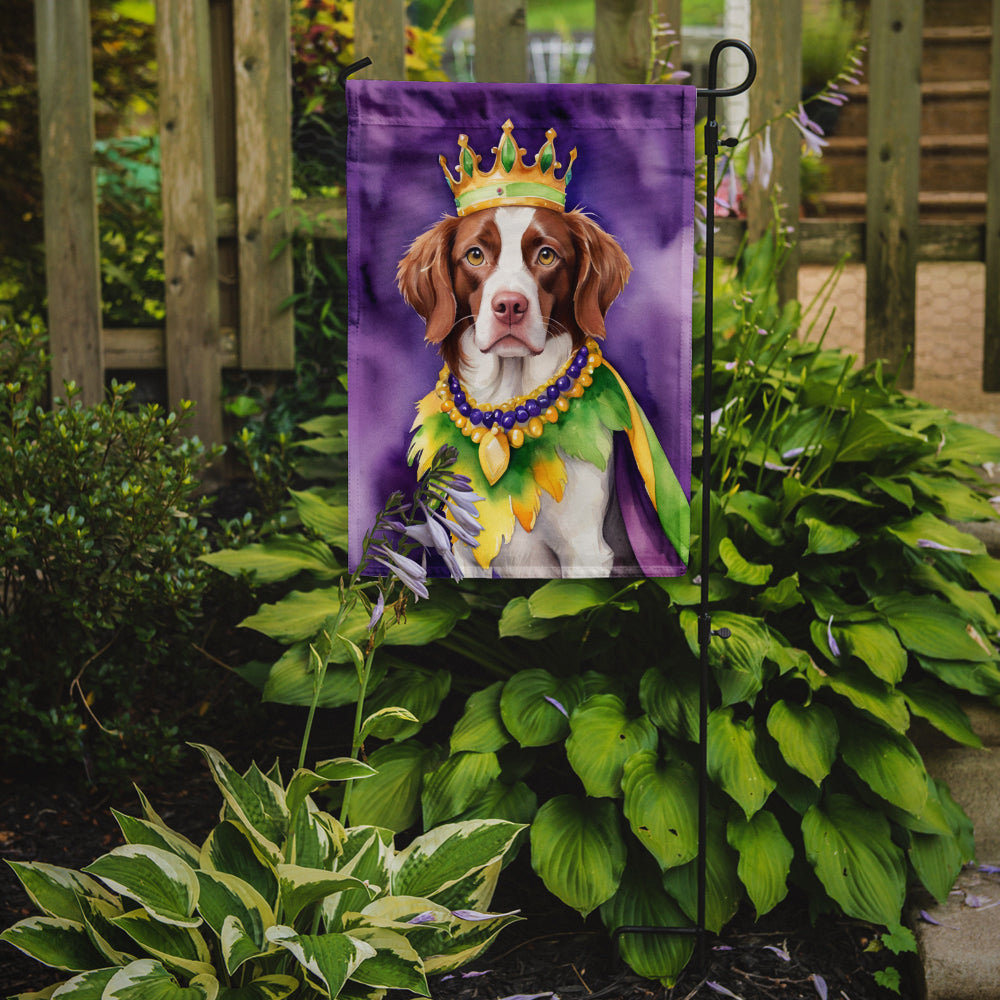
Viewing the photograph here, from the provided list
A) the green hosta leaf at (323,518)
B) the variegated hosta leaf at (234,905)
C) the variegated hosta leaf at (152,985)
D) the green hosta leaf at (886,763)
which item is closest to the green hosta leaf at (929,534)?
the green hosta leaf at (886,763)

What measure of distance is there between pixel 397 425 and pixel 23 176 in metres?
2.86

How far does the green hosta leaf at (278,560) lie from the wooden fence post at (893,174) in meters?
2.04

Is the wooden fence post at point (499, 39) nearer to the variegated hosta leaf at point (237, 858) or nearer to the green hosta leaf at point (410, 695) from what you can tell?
the green hosta leaf at point (410, 695)

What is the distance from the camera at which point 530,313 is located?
1.85m

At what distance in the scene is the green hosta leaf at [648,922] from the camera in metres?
1.85

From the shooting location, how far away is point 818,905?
1941 millimetres

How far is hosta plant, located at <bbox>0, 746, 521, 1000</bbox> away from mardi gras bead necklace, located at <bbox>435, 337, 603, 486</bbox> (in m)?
0.64

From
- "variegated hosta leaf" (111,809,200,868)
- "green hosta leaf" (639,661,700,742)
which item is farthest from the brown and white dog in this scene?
"variegated hosta leaf" (111,809,200,868)

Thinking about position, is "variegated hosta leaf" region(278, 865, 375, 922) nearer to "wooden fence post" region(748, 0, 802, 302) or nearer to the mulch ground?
the mulch ground

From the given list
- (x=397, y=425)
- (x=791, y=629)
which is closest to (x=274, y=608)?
(x=397, y=425)

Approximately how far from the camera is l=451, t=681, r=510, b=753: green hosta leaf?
1959mm

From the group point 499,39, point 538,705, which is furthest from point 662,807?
point 499,39

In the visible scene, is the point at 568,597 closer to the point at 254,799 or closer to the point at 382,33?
the point at 254,799

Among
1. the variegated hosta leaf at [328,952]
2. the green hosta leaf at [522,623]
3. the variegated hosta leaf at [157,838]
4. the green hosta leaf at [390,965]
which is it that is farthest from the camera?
the green hosta leaf at [522,623]
